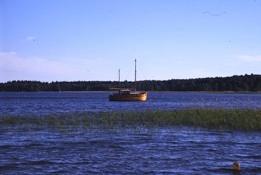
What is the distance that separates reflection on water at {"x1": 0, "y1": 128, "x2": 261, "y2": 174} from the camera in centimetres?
2345

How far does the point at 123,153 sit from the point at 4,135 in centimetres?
1111

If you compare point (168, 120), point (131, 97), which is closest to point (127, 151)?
point (168, 120)

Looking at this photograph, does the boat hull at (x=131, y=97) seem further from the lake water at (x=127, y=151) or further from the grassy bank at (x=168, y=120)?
the lake water at (x=127, y=151)

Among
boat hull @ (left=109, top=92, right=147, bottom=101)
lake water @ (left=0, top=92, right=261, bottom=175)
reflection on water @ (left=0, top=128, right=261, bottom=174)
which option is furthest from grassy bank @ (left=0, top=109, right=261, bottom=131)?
boat hull @ (left=109, top=92, right=147, bottom=101)

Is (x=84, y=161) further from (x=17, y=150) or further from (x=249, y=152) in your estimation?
(x=249, y=152)

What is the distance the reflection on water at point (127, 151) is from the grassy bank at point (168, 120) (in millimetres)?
3277

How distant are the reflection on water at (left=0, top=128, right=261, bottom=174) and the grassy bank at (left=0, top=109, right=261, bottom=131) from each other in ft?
10.8

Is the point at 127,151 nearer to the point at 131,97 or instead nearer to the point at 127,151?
the point at 127,151

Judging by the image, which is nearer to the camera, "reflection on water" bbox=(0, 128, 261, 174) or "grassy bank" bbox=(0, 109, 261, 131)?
"reflection on water" bbox=(0, 128, 261, 174)

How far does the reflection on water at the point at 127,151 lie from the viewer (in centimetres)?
2345

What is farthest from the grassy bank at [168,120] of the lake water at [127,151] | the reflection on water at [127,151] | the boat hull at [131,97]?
the boat hull at [131,97]

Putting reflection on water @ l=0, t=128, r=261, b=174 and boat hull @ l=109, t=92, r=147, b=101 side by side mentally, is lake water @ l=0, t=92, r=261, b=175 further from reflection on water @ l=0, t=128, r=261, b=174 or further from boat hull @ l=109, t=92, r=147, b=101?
boat hull @ l=109, t=92, r=147, b=101

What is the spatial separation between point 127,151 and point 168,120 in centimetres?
1728

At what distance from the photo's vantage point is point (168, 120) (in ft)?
149
